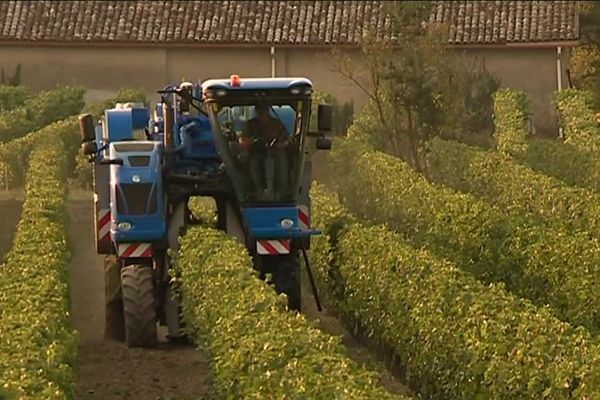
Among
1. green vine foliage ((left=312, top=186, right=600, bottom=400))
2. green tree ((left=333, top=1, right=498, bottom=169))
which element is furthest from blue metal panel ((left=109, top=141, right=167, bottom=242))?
green tree ((left=333, top=1, right=498, bottom=169))

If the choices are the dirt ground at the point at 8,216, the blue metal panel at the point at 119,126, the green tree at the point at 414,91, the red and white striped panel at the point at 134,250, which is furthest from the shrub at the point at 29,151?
the red and white striped panel at the point at 134,250

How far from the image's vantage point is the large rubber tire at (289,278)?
616 inches

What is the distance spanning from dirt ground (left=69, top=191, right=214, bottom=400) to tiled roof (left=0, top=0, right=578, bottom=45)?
1029 inches

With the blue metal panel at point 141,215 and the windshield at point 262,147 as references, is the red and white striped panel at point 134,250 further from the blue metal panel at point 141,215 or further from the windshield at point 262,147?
the windshield at point 262,147

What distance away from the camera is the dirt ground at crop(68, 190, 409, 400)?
13.4 metres

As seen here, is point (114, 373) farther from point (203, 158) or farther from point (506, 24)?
point (506, 24)

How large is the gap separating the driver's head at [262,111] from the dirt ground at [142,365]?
2.14 m

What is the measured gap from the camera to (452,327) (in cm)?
1158

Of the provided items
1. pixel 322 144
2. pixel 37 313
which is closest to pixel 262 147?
pixel 322 144

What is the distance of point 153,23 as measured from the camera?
44.8 meters

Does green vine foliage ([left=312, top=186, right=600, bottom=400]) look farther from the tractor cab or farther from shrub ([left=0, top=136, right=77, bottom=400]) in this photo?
shrub ([left=0, top=136, right=77, bottom=400])

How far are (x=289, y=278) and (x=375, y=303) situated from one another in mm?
1558

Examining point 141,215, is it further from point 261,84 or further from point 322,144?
point 322,144

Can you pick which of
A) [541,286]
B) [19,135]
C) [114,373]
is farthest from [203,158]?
[19,135]
